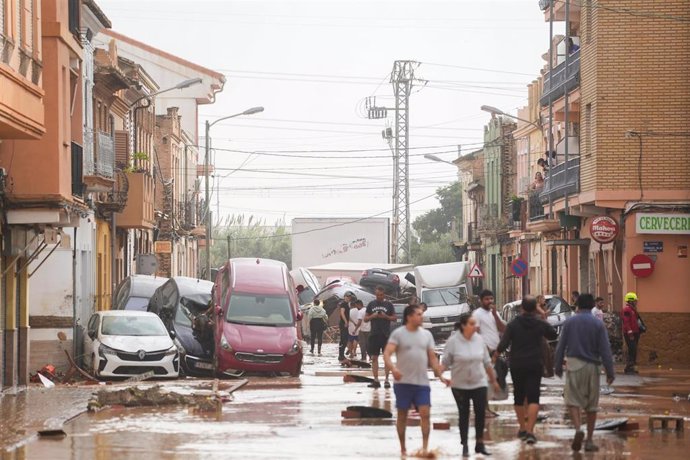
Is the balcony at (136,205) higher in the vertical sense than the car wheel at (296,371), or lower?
higher

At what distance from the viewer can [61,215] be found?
1199 inches

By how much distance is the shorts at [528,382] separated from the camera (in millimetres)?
19177

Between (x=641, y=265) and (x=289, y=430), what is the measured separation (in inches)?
818

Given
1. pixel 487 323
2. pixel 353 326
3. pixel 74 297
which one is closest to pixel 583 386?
pixel 487 323

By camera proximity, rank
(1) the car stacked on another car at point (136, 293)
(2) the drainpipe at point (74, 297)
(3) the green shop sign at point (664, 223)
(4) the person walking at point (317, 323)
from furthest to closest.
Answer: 1. (4) the person walking at point (317, 323)
2. (1) the car stacked on another car at point (136, 293)
3. (3) the green shop sign at point (664, 223)
4. (2) the drainpipe at point (74, 297)

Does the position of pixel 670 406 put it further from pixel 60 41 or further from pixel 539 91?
pixel 539 91

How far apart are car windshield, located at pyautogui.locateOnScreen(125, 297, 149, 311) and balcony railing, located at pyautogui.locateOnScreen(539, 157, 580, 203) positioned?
39.9ft

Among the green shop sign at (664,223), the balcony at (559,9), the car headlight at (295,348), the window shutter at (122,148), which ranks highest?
the balcony at (559,9)

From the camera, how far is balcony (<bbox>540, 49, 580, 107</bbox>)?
45.1 m

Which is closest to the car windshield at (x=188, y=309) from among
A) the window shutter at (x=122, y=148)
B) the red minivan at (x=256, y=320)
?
the red minivan at (x=256, y=320)

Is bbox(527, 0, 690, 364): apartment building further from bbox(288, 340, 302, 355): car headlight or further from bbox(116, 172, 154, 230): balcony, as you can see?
bbox(116, 172, 154, 230): balcony

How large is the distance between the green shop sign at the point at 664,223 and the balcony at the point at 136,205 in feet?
53.5

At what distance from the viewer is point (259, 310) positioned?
3628 cm

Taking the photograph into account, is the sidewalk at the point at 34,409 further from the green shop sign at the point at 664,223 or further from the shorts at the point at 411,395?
the green shop sign at the point at 664,223
